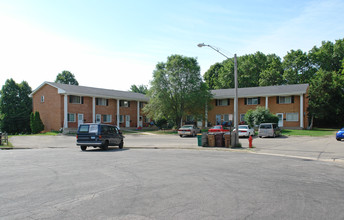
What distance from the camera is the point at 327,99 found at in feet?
151

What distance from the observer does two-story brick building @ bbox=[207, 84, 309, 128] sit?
4203 cm

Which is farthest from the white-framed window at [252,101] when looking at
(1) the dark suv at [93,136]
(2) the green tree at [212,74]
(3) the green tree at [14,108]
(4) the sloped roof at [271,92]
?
(3) the green tree at [14,108]

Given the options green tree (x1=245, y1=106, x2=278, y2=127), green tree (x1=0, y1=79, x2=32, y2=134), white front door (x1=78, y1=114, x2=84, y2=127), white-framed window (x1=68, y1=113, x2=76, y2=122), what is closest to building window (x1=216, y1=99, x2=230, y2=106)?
green tree (x1=245, y1=106, x2=278, y2=127)

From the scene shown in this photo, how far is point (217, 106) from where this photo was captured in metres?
49.9

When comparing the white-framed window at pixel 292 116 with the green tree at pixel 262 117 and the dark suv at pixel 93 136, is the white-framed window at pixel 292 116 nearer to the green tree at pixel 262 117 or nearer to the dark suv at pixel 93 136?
the green tree at pixel 262 117

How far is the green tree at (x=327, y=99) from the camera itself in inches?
1758

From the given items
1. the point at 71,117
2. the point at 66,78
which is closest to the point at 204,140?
the point at 71,117

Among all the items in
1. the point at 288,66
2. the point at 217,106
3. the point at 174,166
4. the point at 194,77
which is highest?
the point at 288,66

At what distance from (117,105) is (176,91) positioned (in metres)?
11.0

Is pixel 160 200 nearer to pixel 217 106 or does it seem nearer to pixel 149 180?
pixel 149 180

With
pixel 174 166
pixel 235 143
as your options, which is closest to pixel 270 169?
pixel 174 166

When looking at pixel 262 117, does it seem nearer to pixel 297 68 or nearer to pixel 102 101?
pixel 102 101

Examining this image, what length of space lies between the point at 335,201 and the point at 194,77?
3772cm

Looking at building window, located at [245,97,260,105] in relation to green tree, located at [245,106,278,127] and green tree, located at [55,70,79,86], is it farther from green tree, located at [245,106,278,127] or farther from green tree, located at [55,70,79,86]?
green tree, located at [55,70,79,86]
